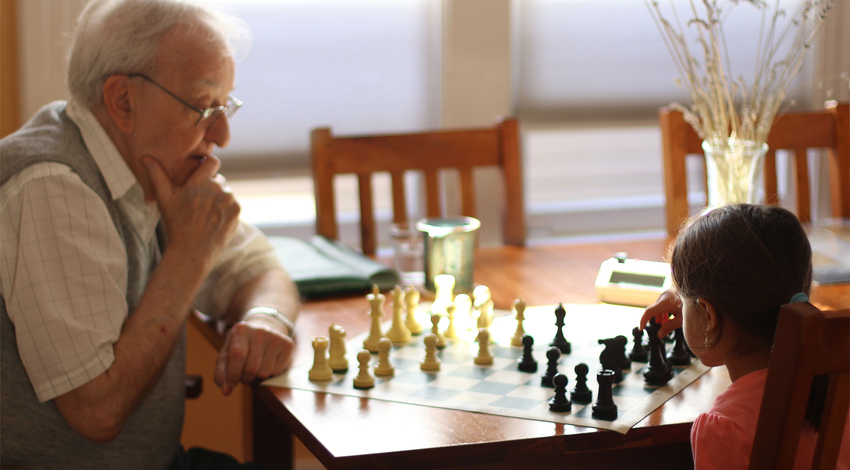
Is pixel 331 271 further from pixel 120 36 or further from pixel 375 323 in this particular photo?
pixel 120 36

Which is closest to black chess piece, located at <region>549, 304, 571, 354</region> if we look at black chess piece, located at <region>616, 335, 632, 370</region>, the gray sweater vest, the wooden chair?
black chess piece, located at <region>616, 335, 632, 370</region>

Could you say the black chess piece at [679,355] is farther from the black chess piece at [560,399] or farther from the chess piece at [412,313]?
the chess piece at [412,313]

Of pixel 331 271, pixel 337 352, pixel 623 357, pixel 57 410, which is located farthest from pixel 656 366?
pixel 57 410

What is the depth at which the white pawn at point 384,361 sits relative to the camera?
1.30 meters

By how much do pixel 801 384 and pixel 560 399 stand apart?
0.35 metres

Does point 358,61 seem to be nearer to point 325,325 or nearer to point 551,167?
point 551,167

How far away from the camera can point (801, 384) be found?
0.87 metres

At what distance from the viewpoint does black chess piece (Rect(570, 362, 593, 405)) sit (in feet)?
3.79

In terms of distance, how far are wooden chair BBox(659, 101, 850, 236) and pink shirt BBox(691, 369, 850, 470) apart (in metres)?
1.34

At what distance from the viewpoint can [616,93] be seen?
3.04 meters

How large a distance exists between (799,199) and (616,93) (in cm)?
84

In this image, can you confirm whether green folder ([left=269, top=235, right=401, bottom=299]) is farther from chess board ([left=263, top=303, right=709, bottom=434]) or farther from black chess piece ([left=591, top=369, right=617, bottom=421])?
black chess piece ([left=591, top=369, right=617, bottom=421])

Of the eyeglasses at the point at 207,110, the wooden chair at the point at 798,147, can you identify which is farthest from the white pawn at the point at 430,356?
the wooden chair at the point at 798,147

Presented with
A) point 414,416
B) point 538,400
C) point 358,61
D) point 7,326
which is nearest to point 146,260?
point 7,326
